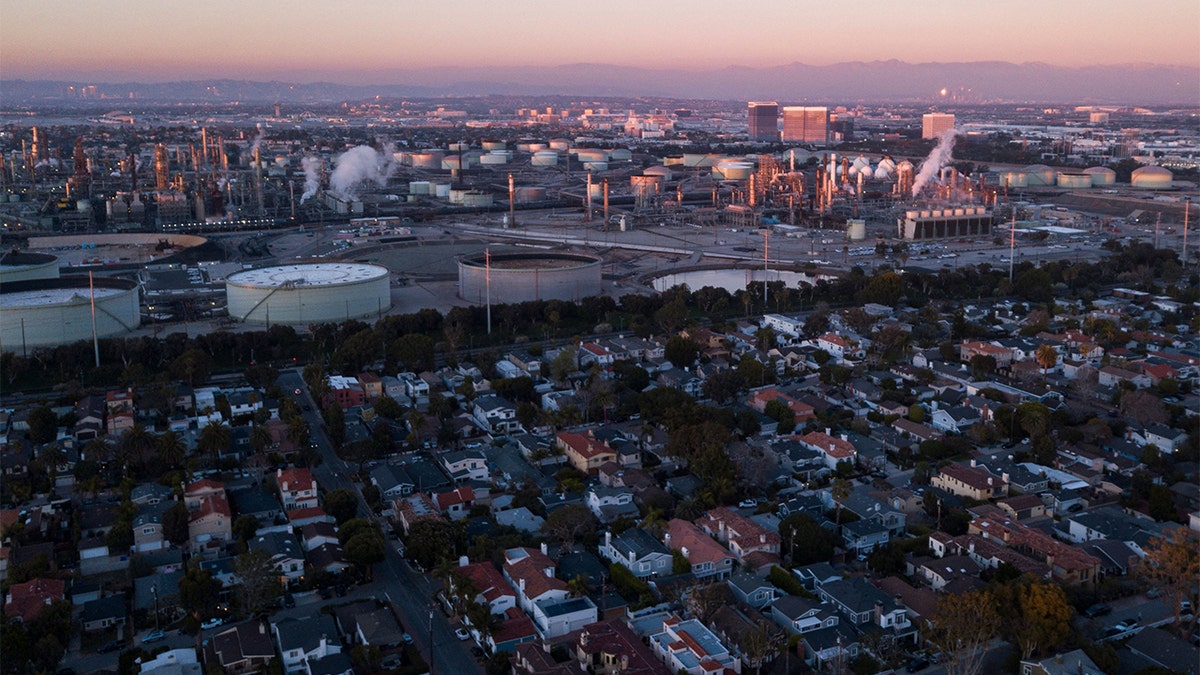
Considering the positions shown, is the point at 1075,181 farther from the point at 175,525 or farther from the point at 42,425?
the point at 175,525

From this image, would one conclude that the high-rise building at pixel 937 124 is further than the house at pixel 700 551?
Yes

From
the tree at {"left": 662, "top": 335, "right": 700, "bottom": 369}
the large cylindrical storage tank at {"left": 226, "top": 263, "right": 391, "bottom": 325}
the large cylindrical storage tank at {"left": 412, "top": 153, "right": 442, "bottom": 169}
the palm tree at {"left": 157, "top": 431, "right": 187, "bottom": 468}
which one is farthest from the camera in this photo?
Answer: the large cylindrical storage tank at {"left": 412, "top": 153, "right": 442, "bottom": 169}

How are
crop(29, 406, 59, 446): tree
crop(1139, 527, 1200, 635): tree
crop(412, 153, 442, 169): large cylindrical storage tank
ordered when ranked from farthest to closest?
crop(412, 153, 442, 169): large cylindrical storage tank < crop(29, 406, 59, 446): tree < crop(1139, 527, 1200, 635): tree

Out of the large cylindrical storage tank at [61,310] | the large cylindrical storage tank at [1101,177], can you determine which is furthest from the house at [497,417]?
the large cylindrical storage tank at [1101,177]

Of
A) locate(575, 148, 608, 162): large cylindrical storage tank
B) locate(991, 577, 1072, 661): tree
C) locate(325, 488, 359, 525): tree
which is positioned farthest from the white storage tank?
locate(991, 577, 1072, 661): tree

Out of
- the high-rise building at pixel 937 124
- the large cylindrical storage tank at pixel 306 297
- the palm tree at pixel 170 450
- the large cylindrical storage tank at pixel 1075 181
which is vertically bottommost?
the palm tree at pixel 170 450

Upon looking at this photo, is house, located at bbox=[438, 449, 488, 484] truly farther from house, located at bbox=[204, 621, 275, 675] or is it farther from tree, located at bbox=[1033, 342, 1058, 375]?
tree, located at bbox=[1033, 342, 1058, 375]

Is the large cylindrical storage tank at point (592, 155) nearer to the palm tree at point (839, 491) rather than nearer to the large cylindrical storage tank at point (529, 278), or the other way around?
the large cylindrical storage tank at point (529, 278)
